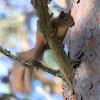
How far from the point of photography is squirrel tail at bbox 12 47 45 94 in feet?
4.46

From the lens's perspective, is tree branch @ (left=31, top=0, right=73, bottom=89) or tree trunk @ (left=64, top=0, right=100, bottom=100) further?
tree trunk @ (left=64, top=0, right=100, bottom=100)

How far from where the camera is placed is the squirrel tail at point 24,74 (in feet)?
4.46

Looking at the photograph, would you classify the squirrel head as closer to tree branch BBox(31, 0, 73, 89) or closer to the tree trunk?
the tree trunk

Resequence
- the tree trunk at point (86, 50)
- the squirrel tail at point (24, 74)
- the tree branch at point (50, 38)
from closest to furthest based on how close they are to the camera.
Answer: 1. the tree branch at point (50, 38)
2. the tree trunk at point (86, 50)
3. the squirrel tail at point (24, 74)

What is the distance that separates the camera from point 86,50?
1170 mm

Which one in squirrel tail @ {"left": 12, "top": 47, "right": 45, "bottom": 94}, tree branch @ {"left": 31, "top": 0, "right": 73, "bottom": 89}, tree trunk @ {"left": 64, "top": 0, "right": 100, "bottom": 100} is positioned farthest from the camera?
squirrel tail @ {"left": 12, "top": 47, "right": 45, "bottom": 94}

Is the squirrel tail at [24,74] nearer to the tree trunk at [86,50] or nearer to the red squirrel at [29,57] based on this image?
the red squirrel at [29,57]

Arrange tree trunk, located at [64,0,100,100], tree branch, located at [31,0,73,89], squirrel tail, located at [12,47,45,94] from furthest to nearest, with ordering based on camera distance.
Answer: squirrel tail, located at [12,47,45,94]
tree trunk, located at [64,0,100,100]
tree branch, located at [31,0,73,89]

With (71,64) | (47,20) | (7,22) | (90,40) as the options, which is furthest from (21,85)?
(7,22)

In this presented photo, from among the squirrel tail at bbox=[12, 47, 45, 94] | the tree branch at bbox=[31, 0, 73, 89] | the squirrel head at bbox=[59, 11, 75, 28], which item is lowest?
the tree branch at bbox=[31, 0, 73, 89]

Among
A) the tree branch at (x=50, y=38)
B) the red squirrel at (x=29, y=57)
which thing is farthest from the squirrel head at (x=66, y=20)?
the tree branch at (x=50, y=38)

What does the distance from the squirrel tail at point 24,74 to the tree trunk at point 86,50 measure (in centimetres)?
26

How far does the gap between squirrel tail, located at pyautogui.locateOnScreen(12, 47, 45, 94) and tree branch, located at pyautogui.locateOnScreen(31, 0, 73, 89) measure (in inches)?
12.3

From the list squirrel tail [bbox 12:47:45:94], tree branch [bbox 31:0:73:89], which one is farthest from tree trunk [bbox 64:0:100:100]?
squirrel tail [bbox 12:47:45:94]
